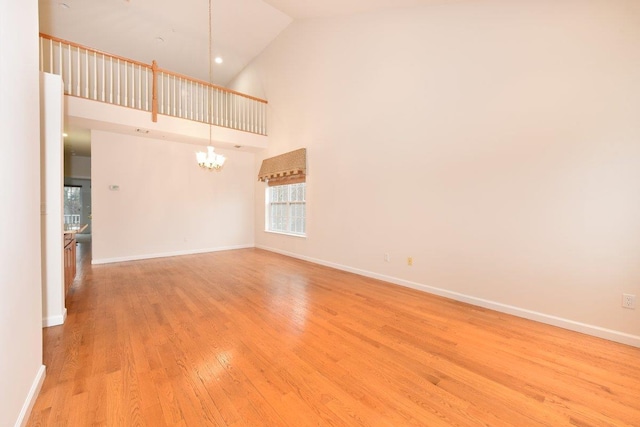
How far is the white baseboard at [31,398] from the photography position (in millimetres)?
1345

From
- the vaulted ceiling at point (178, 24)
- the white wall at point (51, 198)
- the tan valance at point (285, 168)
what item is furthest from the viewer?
the tan valance at point (285, 168)

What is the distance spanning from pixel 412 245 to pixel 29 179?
379 centimetres

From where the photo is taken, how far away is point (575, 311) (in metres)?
2.51

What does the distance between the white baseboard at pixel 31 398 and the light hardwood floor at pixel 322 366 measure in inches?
1.6

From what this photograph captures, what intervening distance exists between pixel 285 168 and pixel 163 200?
2.91 meters

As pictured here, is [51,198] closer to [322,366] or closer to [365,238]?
[322,366]

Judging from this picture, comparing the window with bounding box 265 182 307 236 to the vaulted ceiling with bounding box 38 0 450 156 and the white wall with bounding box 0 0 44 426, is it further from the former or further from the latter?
the white wall with bounding box 0 0 44 426

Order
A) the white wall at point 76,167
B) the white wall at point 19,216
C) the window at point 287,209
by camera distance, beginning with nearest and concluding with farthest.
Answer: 1. the white wall at point 19,216
2. the window at point 287,209
3. the white wall at point 76,167

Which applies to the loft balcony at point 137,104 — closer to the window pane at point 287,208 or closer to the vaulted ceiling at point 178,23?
the vaulted ceiling at point 178,23

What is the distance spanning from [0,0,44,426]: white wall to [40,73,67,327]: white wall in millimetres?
981

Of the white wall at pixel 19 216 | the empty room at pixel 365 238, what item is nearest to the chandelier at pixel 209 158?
the empty room at pixel 365 238

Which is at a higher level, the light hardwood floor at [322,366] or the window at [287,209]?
the window at [287,209]

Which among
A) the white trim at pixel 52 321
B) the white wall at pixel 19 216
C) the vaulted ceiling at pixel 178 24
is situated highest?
the vaulted ceiling at pixel 178 24

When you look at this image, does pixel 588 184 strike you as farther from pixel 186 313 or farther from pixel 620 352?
pixel 186 313
